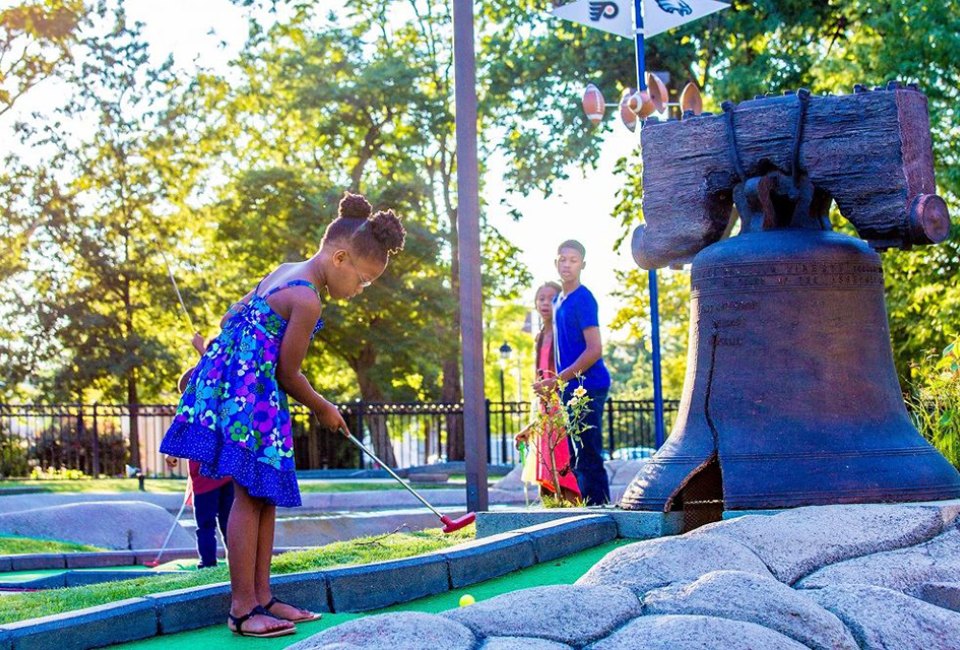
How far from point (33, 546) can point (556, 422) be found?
528cm

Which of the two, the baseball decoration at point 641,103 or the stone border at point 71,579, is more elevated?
the baseball decoration at point 641,103

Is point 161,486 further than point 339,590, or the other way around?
point 161,486

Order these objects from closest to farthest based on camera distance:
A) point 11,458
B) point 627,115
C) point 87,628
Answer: point 87,628
point 627,115
point 11,458

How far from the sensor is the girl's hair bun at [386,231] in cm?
501

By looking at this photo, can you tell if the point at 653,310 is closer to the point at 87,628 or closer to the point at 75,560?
the point at 75,560

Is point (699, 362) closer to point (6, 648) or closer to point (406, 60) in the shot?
point (6, 648)

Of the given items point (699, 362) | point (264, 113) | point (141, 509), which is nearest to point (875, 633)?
point (699, 362)

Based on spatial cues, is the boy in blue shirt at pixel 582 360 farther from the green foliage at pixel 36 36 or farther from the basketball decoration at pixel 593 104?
the green foliage at pixel 36 36

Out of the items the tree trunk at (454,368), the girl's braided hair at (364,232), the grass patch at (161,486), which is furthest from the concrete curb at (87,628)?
the tree trunk at (454,368)

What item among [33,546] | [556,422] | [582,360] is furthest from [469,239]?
[33,546]

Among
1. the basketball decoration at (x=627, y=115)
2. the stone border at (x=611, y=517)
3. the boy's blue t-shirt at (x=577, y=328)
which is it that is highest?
the basketball decoration at (x=627, y=115)

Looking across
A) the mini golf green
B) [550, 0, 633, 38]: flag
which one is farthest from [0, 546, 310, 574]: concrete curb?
[550, 0, 633, 38]: flag

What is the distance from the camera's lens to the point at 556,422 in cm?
769

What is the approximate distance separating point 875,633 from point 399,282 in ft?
83.9
